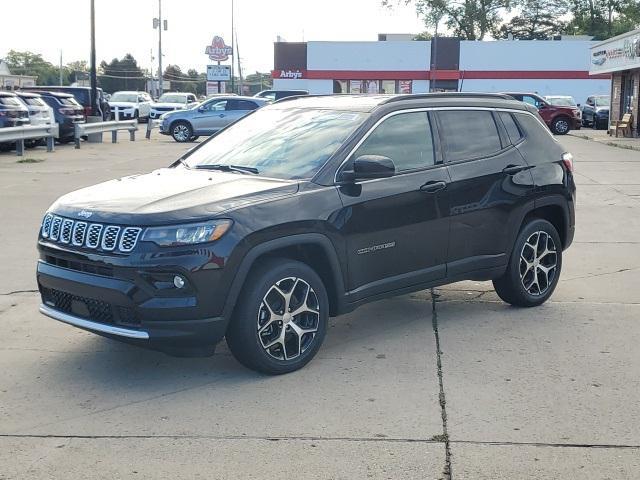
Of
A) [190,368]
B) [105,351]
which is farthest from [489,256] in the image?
[105,351]

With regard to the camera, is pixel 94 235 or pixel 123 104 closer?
pixel 94 235

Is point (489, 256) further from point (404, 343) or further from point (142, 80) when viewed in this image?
point (142, 80)

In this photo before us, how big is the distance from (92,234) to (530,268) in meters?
3.68

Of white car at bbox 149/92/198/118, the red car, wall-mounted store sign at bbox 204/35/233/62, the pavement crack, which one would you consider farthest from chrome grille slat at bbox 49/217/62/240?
wall-mounted store sign at bbox 204/35/233/62

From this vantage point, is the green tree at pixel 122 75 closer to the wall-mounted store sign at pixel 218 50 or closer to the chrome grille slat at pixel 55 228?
the wall-mounted store sign at pixel 218 50

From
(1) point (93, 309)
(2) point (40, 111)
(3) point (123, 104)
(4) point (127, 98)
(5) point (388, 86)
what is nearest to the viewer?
(1) point (93, 309)

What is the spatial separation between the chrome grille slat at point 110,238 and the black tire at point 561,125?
33.7 meters

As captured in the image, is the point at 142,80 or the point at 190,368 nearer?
the point at 190,368

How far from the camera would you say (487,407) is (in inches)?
191

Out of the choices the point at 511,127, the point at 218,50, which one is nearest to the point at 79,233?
the point at 511,127

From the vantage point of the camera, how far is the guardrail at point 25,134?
807 inches

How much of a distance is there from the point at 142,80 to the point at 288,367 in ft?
372

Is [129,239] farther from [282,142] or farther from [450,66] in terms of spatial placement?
[450,66]

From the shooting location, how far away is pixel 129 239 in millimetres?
4895
